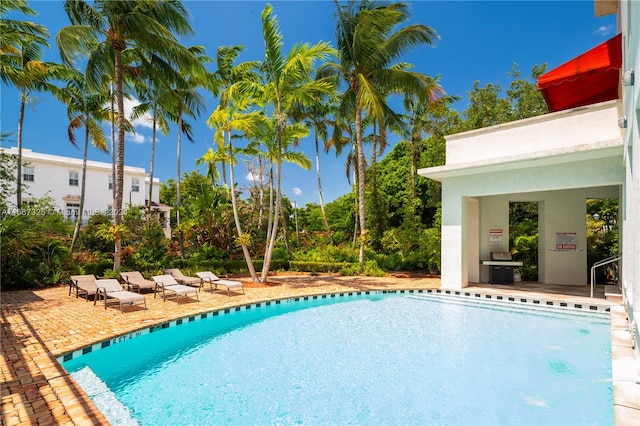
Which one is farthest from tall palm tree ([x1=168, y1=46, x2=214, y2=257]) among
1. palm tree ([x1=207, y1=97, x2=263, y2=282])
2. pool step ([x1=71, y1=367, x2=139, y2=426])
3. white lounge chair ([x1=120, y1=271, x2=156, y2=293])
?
pool step ([x1=71, y1=367, x2=139, y2=426])

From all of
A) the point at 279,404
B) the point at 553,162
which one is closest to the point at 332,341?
the point at 279,404

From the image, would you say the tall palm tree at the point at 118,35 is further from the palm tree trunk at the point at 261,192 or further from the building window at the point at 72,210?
the building window at the point at 72,210

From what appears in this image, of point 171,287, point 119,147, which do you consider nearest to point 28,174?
point 119,147

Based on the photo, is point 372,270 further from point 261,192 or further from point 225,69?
point 225,69

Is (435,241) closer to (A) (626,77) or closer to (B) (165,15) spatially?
(A) (626,77)

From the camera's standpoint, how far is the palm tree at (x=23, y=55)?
12914mm

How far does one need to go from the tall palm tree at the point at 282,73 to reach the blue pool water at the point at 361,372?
760 centimetres

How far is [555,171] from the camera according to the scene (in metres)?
9.55

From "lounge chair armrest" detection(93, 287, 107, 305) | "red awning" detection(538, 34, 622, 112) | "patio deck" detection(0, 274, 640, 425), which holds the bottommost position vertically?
"patio deck" detection(0, 274, 640, 425)

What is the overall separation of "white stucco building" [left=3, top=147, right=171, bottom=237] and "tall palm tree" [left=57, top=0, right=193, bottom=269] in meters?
15.7

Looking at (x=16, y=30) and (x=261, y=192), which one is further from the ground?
(x=16, y=30)

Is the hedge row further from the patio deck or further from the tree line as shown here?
the patio deck

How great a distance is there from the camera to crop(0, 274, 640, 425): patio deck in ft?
12.2

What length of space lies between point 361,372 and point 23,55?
2028cm
